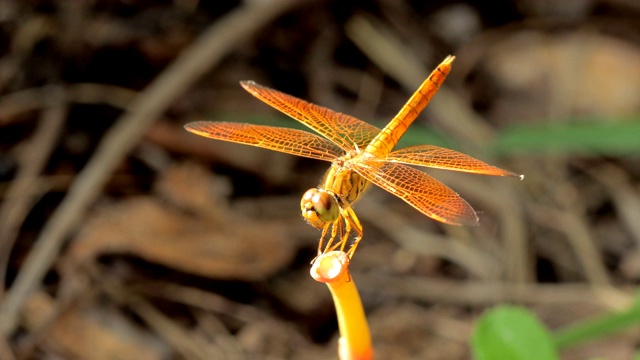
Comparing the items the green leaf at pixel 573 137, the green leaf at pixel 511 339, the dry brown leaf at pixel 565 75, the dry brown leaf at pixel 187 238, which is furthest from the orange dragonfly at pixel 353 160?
the dry brown leaf at pixel 565 75

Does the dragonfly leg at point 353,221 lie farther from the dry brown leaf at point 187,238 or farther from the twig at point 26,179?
the twig at point 26,179

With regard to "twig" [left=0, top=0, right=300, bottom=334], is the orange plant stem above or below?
below

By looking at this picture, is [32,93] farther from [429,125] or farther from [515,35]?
[515,35]

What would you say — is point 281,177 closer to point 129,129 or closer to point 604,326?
point 129,129

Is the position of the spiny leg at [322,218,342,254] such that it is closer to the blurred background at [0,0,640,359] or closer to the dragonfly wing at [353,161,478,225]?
the dragonfly wing at [353,161,478,225]

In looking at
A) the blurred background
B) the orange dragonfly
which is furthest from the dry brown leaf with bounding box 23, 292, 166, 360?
the orange dragonfly

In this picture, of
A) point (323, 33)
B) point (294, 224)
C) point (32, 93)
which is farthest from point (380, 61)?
point (32, 93)

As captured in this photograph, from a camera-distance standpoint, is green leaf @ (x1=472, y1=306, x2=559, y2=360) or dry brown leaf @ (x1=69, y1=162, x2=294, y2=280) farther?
dry brown leaf @ (x1=69, y1=162, x2=294, y2=280)

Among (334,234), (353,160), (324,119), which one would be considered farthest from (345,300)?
(324,119)
